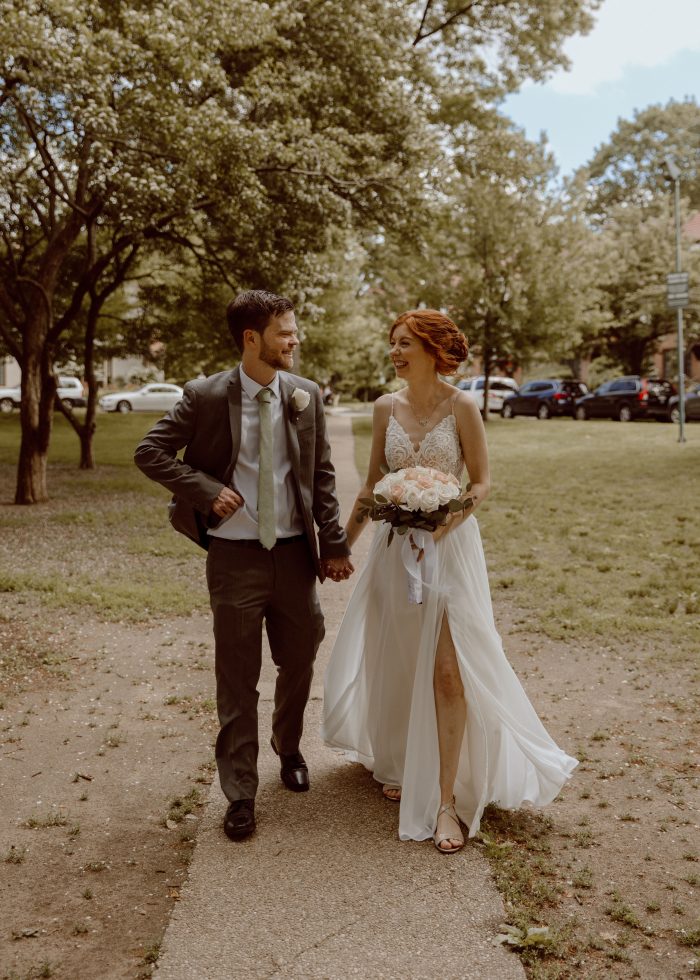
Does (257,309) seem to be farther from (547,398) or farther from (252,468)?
(547,398)

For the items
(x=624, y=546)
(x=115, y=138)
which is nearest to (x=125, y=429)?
(x=115, y=138)

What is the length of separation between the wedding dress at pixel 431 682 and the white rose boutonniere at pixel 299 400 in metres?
0.48

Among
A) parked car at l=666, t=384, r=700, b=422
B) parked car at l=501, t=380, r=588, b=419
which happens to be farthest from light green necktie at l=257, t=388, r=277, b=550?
parked car at l=501, t=380, r=588, b=419

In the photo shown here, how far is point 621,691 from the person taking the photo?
5.95m

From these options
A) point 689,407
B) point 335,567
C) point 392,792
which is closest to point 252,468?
point 335,567

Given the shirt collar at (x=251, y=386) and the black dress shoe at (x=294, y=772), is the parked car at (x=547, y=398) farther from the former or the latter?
the shirt collar at (x=251, y=386)

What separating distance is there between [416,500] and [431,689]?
808mm

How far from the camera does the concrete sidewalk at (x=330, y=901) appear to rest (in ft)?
9.79

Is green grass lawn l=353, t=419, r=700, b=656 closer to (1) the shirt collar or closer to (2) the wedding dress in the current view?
(2) the wedding dress

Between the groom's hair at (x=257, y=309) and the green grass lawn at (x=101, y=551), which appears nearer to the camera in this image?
the groom's hair at (x=257, y=309)

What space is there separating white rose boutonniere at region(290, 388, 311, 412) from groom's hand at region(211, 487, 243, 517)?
17.9 inches

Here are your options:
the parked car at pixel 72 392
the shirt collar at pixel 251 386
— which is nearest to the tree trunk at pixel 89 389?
the shirt collar at pixel 251 386

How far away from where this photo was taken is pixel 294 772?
435cm

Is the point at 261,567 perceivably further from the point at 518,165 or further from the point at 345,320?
the point at 345,320
